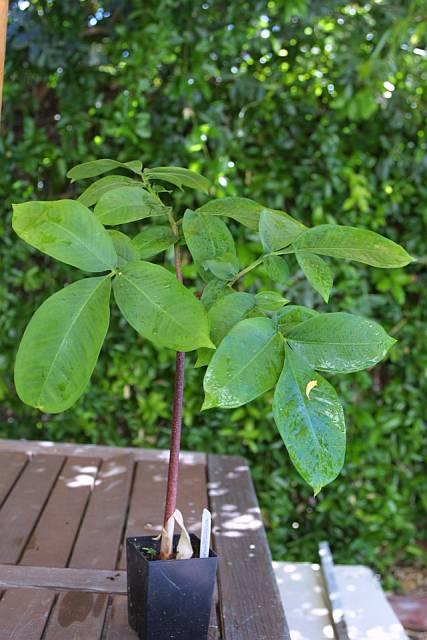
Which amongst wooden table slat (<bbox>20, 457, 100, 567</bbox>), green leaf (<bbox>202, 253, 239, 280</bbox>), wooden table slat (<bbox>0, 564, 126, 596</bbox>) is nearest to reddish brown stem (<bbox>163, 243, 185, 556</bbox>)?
green leaf (<bbox>202, 253, 239, 280</bbox>)

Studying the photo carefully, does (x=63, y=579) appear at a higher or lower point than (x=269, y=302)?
lower

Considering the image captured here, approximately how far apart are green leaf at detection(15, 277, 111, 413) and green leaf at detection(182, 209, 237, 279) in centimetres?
21

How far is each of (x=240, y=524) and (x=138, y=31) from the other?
1.89 m

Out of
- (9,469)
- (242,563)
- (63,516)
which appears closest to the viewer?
(242,563)

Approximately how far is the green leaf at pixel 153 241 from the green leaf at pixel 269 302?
0.18 metres

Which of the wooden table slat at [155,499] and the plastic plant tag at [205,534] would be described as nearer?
the plastic plant tag at [205,534]

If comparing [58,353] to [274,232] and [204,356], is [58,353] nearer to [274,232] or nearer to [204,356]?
[204,356]

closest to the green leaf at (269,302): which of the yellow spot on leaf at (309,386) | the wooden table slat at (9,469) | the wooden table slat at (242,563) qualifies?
the yellow spot on leaf at (309,386)

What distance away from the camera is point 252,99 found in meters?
2.85

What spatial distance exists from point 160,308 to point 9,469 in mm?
1277

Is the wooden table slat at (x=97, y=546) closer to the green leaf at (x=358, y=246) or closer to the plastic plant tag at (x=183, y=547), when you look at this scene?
the plastic plant tag at (x=183, y=547)

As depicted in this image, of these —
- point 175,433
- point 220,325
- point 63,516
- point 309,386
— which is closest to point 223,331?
point 220,325

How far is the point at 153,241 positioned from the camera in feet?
3.69

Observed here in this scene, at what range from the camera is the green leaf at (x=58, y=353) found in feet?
2.91
